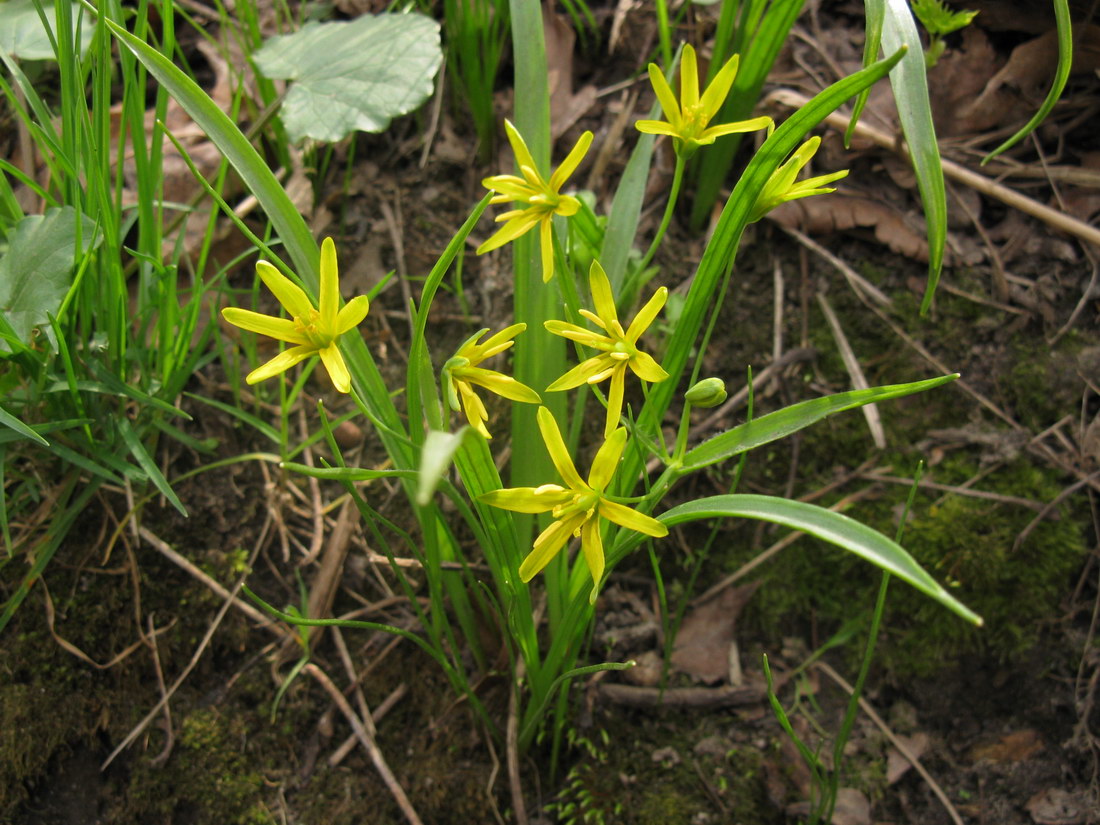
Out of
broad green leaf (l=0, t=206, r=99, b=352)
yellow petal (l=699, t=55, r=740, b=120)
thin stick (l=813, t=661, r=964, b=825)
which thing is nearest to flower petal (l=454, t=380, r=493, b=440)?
yellow petal (l=699, t=55, r=740, b=120)

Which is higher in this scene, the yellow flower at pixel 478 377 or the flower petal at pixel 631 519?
the yellow flower at pixel 478 377

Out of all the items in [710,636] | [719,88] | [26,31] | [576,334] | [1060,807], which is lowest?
[1060,807]

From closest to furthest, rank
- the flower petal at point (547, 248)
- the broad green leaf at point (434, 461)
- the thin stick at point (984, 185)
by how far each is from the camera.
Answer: the broad green leaf at point (434, 461) → the flower petal at point (547, 248) → the thin stick at point (984, 185)

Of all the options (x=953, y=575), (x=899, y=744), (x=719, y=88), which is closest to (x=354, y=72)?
(x=719, y=88)

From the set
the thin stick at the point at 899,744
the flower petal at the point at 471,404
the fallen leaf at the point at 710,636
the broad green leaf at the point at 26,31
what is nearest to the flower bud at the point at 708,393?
the flower petal at the point at 471,404

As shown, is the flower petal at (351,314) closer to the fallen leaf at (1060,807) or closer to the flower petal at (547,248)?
the flower petal at (547,248)

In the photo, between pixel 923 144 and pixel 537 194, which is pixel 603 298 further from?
pixel 923 144

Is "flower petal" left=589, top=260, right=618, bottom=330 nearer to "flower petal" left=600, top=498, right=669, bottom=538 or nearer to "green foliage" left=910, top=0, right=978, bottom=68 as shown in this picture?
"flower petal" left=600, top=498, right=669, bottom=538
